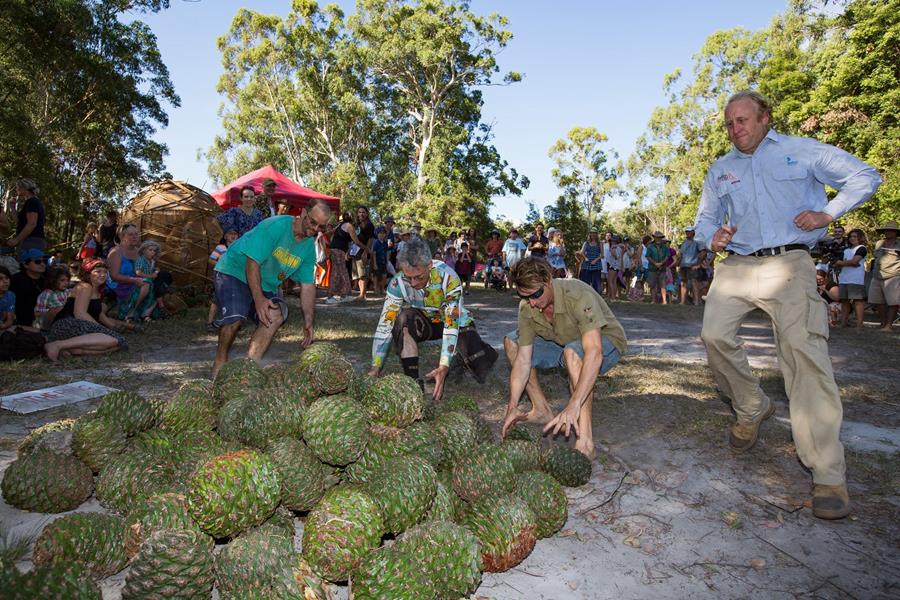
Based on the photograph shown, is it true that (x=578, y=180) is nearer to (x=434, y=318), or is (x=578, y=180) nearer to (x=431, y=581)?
(x=434, y=318)

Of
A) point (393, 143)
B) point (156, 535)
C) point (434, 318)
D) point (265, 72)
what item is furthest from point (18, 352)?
point (265, 72)

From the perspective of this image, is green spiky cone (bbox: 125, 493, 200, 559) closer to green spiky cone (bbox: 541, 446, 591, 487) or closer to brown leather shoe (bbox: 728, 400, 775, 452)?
green spiky cone (bbox: 541, 446, 591, 487)

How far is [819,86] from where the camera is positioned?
72.9ft

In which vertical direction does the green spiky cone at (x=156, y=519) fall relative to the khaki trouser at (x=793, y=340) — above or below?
below

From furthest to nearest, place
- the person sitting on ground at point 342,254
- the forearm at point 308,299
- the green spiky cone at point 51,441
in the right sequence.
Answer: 1. the person sitting on ground at point 342,254
2. the forearm at point 308,299
3. the green spiky cone at point 51,441

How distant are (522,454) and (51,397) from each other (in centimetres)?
435

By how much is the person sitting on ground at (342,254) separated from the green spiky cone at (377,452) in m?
11.2

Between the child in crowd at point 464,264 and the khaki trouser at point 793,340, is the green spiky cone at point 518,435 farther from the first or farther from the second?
the child in crowd at point 464,264

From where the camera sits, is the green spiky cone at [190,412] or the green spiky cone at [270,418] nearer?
the green spiky cone at [270,418]

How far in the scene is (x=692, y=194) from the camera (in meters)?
40.1

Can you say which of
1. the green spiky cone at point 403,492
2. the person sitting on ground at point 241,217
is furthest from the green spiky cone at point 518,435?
the person sitting on ground at point 241,217

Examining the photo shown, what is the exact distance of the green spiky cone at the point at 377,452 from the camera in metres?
2.91

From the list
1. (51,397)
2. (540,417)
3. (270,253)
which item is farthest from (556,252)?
(51,397)

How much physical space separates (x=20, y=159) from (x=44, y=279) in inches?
493
